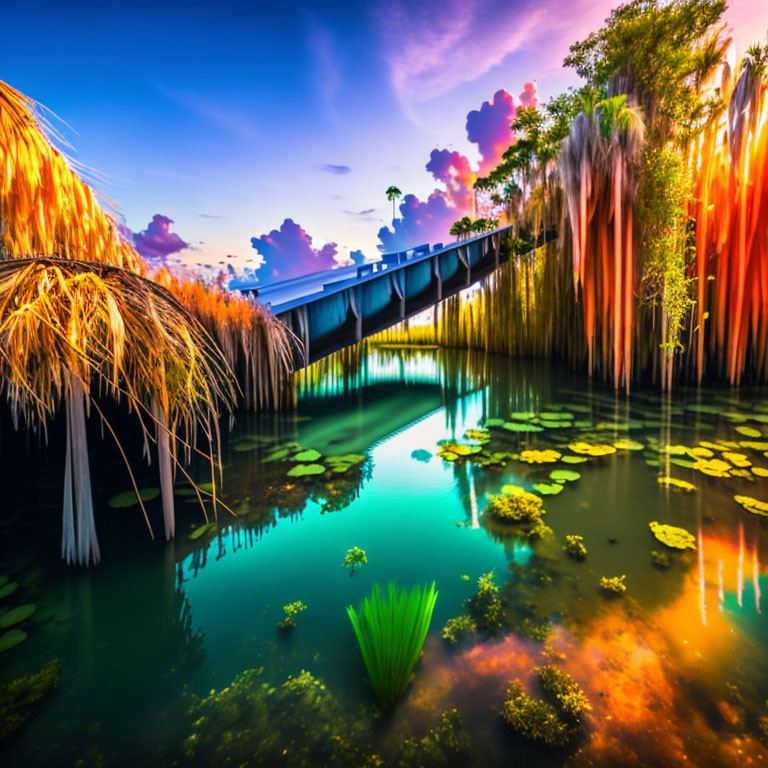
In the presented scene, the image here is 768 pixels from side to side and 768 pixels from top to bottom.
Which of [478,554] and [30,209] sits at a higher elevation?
[30,209]

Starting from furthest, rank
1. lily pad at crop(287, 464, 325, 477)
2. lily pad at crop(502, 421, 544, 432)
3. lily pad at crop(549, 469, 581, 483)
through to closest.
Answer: lily pad at crop(502, 421, 544, 432) < lily pad at crop(287, 464, 325, 477) < lily pad at crop(549, 469, 581, 483)

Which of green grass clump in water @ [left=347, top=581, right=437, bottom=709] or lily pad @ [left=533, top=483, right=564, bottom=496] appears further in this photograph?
lily pad @ [left=533, top=483, right=564, bottom=496]

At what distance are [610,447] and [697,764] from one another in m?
5.59

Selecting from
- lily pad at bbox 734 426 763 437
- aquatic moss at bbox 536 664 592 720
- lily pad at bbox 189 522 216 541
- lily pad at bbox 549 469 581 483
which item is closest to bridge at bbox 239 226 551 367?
lily pad at bbox 189 522 216 541

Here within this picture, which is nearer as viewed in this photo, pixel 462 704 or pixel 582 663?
pixel 462 704

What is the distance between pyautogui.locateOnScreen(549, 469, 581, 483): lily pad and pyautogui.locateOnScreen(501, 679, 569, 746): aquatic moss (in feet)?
12.1

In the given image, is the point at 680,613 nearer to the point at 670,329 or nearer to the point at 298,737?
the point at 298,737

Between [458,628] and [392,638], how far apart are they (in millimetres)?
665

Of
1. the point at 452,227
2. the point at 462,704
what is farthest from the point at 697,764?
the point at 452,227

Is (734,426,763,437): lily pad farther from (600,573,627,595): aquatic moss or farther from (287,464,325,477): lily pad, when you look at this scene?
(287,464,325,477): lily pad

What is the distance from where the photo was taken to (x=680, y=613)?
114 inches

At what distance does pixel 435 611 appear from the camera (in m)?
3.09

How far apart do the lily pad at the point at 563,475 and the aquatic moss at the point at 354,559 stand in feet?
10.7

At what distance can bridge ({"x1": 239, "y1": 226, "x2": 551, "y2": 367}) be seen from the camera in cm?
1098
